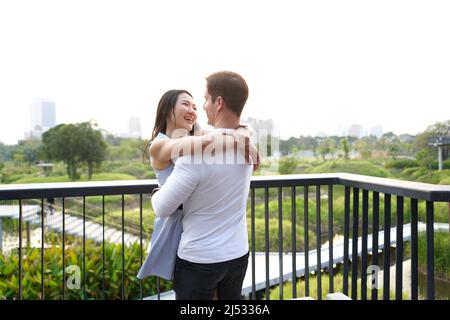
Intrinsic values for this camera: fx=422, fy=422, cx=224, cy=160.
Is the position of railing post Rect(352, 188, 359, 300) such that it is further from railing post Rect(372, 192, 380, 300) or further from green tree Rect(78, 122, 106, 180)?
green tree Rect(78, 122, 106, 180)

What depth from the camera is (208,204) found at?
1153 millimetres

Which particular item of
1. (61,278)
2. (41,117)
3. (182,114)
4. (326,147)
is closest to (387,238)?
(182,114)

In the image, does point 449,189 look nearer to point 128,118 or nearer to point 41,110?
point 128,118

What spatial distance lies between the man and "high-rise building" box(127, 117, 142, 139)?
41.4 ft

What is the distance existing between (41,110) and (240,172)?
50.5 feet

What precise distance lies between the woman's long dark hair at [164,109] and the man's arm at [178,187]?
0.25 m

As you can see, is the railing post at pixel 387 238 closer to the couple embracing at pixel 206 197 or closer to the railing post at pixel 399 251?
the railing post at pixel 399 251

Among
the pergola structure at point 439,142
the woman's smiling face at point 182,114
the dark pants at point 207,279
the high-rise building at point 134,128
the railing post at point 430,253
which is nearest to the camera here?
the dark pants at point 207,279

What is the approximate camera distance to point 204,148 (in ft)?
3.60

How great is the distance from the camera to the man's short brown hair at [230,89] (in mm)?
1142

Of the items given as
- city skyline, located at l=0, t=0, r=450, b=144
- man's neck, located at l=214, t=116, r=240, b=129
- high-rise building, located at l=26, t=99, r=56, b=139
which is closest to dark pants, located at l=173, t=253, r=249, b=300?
man's neck, located at l=214, t=116, r=240, b=129

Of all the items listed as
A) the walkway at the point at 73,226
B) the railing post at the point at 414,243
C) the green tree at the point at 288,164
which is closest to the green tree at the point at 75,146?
the walkway at the point at 73,226
